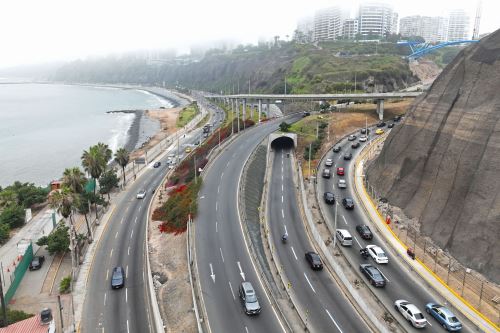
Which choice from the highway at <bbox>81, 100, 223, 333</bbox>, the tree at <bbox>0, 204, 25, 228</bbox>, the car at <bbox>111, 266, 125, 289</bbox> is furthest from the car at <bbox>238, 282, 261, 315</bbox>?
→ the tree at <bbox>0, 204, 25, 228</bbox>

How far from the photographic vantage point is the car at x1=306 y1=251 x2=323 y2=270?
44.2m

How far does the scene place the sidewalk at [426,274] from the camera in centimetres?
3541

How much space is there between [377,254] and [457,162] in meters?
16.1

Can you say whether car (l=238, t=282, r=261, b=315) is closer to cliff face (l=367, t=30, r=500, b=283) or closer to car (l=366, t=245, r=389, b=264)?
car (l=366, t=245, r=389, b=264)

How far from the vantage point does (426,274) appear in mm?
42625

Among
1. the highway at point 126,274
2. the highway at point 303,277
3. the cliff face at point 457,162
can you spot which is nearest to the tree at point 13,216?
the highway at point 126,274

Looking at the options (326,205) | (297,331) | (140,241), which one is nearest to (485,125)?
(326,205)

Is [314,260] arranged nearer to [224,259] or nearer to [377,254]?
[377,254]

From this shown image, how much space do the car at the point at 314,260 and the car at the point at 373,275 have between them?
4.13 m

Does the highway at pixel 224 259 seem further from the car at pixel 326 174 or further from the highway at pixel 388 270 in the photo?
the car at pixel 326 174

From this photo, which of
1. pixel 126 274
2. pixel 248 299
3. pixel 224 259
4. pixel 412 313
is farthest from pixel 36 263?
pixel 412 313

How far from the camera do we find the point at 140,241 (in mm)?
58188

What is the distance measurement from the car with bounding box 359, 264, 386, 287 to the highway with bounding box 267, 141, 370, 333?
3.26 m

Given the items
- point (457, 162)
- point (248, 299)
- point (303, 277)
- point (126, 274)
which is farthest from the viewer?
point (457, 162)
